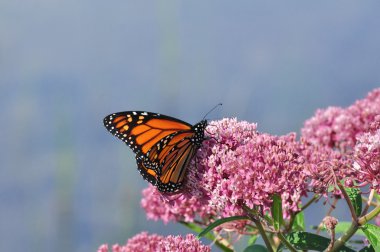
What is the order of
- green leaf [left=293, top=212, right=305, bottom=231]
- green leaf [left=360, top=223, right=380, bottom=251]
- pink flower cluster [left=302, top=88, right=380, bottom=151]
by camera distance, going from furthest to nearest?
1. pink flower cluster [left=302, top=88, right=380, bottom=151]
2. green leaf [left=293, top=212, right=305, bottom=231]
3. green leaf [left=360, top=223, right=380, bottom=251]

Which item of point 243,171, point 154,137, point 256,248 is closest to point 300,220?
point 256,248

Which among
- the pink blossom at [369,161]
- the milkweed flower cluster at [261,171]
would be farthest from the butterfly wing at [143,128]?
the pink blossom at [369,161]

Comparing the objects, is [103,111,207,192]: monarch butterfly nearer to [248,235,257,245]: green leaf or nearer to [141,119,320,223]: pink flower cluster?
[141,119,320,223]: pink flower cluster

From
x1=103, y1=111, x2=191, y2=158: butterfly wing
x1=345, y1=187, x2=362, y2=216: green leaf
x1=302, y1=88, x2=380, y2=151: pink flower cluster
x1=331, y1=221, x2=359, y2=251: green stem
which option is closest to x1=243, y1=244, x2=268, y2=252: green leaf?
x1=331, y1=221, x2=359, y2=251: green stem

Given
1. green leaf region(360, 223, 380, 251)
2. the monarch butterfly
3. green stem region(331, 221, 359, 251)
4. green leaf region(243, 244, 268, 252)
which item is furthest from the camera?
the monarch butterfly

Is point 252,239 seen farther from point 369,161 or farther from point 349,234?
point 369,161

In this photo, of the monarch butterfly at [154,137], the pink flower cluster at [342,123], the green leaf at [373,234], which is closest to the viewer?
the green leaf at [373,234]

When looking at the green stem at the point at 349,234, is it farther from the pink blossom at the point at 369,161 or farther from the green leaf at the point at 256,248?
the green leaf at the point at 256,248

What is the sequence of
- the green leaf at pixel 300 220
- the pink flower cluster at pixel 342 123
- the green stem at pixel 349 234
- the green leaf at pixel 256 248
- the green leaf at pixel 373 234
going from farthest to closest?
the pink flower cluster at pixel 342 123 < the green leaf at pixel 300 220 < the green leaf at pixel 256 248 < the green stem at pixel 349 234 < the green leaf at pixel 373 234
